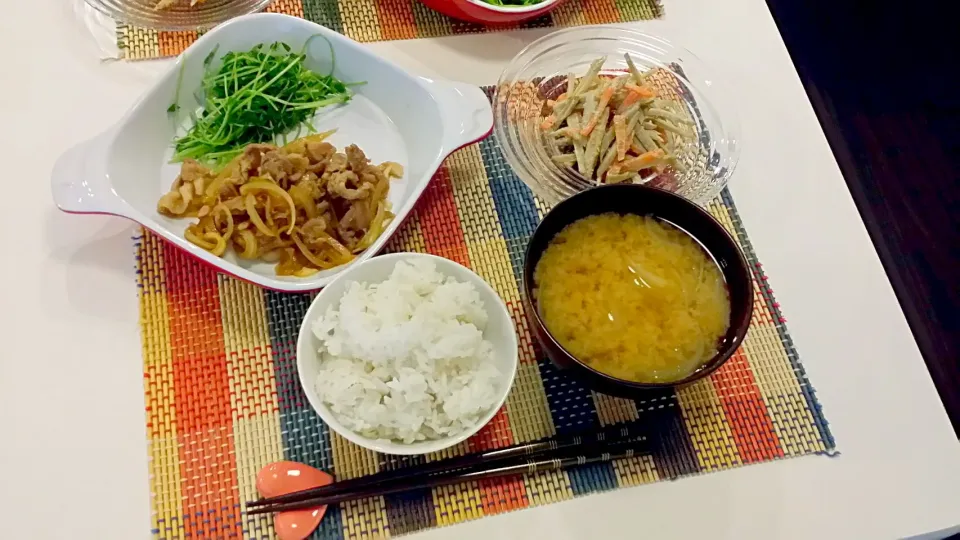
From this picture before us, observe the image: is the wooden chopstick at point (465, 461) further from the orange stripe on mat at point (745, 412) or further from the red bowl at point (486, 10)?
the red bowl at point (486, 10)

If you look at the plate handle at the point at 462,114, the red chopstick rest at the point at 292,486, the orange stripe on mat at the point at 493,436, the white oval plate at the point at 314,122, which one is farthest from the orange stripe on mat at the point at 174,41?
the orange stripe on mat at the point at 493,436

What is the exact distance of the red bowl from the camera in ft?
→ 4.91

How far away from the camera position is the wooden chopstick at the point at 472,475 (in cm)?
108

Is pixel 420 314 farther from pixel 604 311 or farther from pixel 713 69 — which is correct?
pixel 713 69

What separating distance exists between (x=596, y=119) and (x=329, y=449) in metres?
0.83

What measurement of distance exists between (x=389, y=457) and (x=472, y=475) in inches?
5.7

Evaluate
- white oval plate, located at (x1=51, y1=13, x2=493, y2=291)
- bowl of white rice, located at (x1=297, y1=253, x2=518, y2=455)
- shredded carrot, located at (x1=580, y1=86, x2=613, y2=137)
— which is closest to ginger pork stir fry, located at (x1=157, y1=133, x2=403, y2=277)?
white oval plate, located at (x1=51, y1=13, x2=493, y2=291)

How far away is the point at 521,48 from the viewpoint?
1.61 m

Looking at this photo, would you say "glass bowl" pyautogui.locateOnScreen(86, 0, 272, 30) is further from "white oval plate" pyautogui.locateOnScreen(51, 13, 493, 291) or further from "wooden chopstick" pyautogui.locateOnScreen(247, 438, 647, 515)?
"wooden chopstick" pyautogui.locateOnScreen(247, 438, 647, 515)

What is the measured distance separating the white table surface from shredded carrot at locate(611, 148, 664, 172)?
251 mm

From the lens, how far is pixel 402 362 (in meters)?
1.08

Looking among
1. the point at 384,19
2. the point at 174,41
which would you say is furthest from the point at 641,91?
the point at 174,41

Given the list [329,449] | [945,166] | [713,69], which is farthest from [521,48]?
[945,166]

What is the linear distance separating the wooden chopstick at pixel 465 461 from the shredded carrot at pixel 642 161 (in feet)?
1.72
